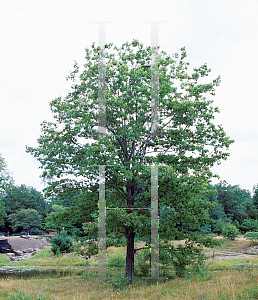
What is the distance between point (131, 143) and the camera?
11.2 meters

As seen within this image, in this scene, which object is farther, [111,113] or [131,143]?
[131,143]

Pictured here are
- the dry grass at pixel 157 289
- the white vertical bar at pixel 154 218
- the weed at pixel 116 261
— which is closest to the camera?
the dry grass at pixel 157 289

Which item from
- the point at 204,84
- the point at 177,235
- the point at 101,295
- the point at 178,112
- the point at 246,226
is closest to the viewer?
the point at 101,295

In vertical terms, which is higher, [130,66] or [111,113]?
[130,66]

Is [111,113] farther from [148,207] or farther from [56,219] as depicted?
[56,219]

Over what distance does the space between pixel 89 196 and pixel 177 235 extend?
3623 mm

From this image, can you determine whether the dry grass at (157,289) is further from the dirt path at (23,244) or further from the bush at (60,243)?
the dirt path at (23,244)

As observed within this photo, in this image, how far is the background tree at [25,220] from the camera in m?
36.6

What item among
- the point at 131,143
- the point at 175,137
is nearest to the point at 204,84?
the point at 175,137

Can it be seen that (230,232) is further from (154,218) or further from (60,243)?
(154,218)

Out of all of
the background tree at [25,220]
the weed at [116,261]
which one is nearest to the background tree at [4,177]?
the background tree at [25,220]

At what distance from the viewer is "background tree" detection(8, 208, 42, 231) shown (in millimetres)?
36622

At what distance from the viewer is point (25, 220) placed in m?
36.9

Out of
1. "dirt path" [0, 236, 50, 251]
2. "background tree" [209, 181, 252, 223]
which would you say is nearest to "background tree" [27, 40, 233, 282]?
"dirt path" [0, 236, 50, 251]
